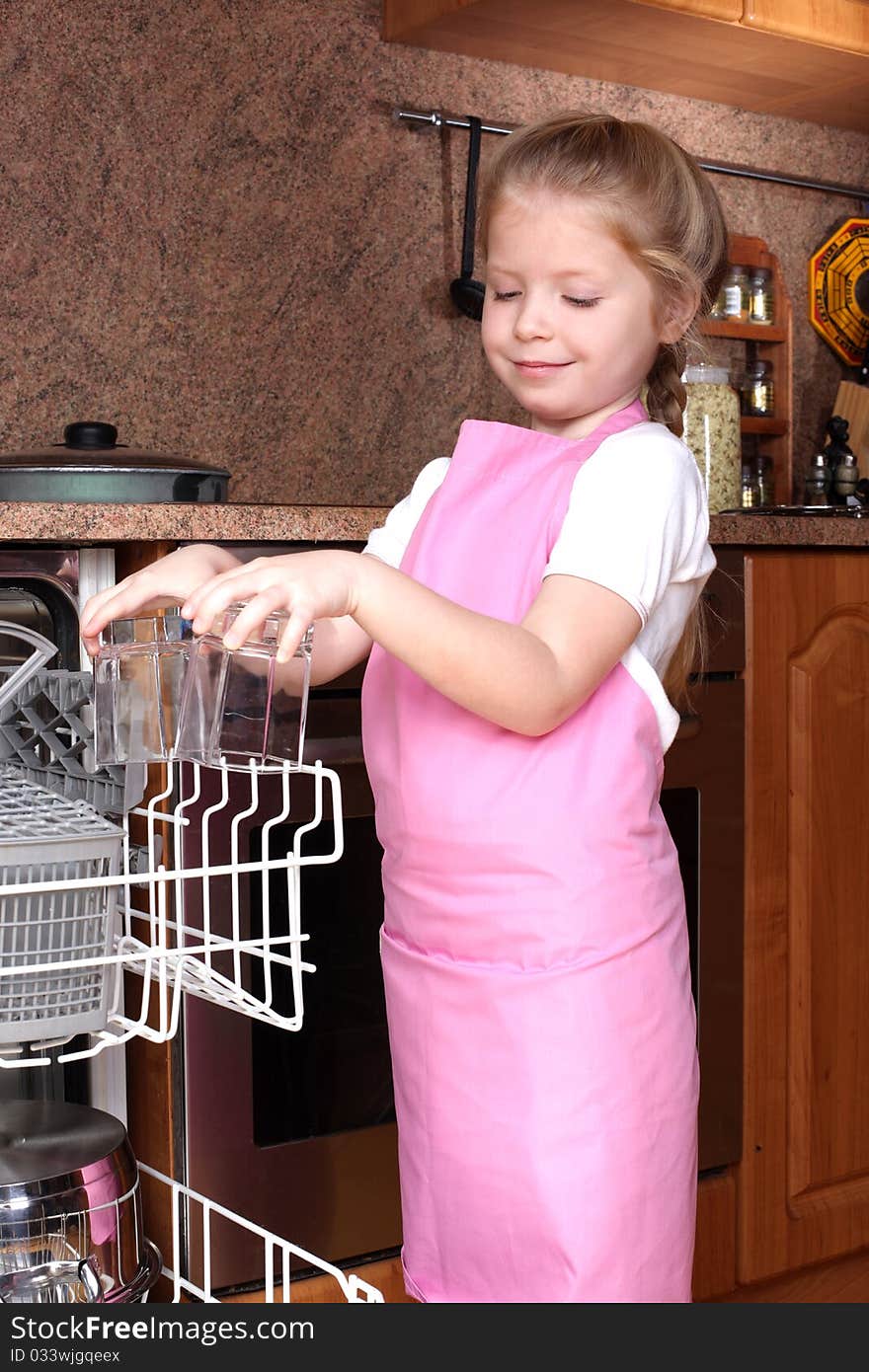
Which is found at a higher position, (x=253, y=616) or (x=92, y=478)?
(x=92, y=478)

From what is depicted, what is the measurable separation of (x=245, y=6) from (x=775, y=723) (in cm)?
111

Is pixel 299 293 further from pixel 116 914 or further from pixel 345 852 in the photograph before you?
pixel 116 914

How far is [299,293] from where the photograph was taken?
194 centimetres

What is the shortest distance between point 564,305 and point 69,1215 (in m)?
0.66

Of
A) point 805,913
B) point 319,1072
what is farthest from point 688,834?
point 319,1072

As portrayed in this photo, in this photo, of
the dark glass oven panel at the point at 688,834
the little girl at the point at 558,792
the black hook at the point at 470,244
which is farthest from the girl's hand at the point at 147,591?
the black hook at the point at 470,244

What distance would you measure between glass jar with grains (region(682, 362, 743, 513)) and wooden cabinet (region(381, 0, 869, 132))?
1.51 ft

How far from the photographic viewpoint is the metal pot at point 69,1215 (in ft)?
2.82

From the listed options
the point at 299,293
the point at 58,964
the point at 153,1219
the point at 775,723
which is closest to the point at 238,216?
the point at 299,293

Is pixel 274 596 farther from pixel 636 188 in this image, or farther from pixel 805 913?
pixel 805 913

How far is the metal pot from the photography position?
0.86 meters

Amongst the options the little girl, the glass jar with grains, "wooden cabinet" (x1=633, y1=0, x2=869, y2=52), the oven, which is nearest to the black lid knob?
the oven

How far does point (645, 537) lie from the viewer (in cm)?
96

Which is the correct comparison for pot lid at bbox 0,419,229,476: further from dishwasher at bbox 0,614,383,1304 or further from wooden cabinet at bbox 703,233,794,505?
wooden cabinet at bbox 703,233,794,505
